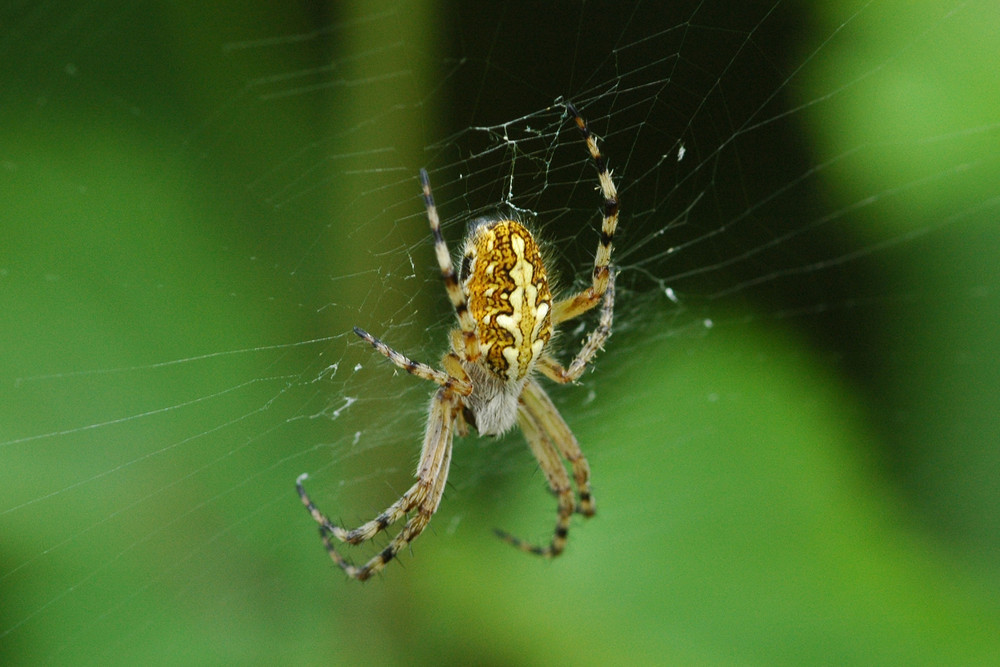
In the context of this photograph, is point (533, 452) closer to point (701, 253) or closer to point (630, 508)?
point (630, 508)

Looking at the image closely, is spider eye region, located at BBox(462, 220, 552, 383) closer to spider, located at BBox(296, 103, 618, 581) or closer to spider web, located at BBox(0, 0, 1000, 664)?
spider, located at BBox(296, 103, 618, 581)

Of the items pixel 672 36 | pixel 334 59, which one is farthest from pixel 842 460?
pixel 334 59

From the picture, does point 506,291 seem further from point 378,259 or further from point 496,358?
point 378,259

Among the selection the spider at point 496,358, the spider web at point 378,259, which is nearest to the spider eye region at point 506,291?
the spider at point 496,358

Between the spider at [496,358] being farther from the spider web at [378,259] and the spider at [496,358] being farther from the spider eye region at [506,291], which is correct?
the spider web at [378,259]

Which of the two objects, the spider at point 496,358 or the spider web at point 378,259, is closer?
the spider at point 496,358

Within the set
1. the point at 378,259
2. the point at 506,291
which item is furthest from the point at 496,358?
the point at 378,259

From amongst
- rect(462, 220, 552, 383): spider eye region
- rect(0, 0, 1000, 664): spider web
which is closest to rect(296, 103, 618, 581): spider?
rect(462, 220, 552, 383): spider eye region
